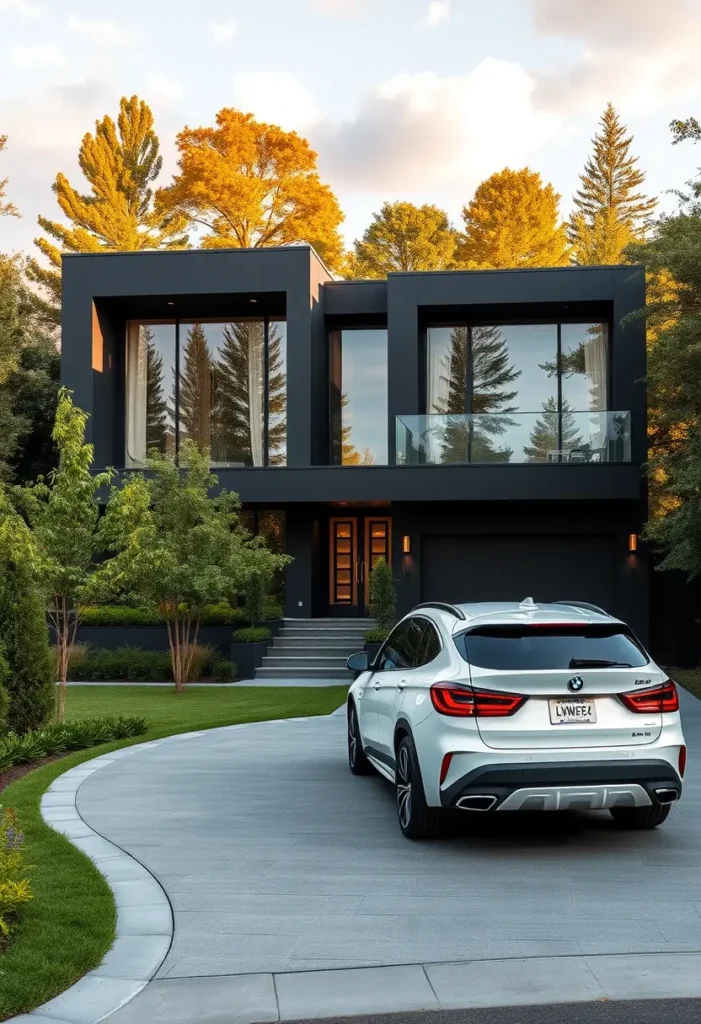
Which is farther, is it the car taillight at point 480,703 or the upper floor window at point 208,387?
the upper floor window at point 208,387

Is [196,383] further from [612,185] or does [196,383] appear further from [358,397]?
[612,185]

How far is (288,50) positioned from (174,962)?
1586 cm

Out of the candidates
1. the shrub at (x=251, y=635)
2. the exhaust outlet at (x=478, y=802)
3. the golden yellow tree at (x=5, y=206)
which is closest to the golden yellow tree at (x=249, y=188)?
the golden yellow tree at (x=5, y=206)

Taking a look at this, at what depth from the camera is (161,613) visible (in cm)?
2041

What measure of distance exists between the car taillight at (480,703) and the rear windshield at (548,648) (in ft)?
0.72

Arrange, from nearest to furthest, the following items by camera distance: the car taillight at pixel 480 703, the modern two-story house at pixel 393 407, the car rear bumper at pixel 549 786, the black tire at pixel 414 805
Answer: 1. the car rear bumper at pixel 549 786
2. the car taillight at pixel 480 703
3. the black tire at pixel 414 805
4. the modern two-story house at pixel 393 407

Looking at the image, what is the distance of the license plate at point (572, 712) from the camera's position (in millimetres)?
6934

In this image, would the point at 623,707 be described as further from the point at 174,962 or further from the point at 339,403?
the point at 339,403

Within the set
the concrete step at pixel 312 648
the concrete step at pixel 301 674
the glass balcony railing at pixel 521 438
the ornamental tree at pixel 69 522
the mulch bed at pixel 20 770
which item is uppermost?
the glass balcony railing at pixel 521 438

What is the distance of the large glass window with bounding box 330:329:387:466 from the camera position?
86.5 ft

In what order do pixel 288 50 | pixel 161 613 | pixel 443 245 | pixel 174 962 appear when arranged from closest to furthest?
pixel 174 962
pixel 288 50
pixel 161 613
pixel 443 245

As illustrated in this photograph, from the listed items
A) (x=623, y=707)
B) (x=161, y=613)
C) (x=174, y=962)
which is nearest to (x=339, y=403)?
(x=161, y=613)

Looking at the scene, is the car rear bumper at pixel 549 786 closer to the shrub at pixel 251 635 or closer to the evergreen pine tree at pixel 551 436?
the shrub at pixel 251 635

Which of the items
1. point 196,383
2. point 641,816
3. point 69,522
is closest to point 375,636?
point 69,522
